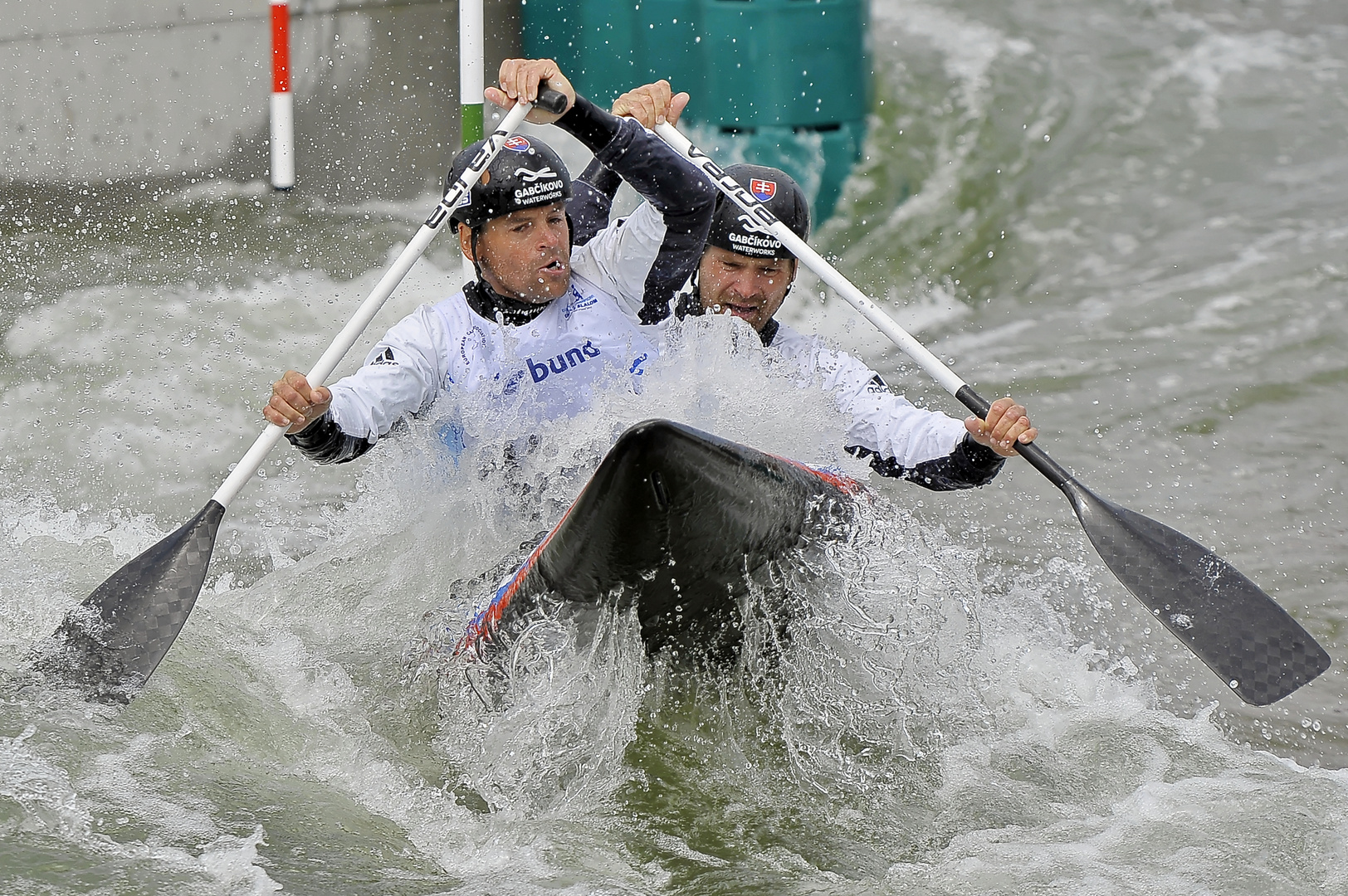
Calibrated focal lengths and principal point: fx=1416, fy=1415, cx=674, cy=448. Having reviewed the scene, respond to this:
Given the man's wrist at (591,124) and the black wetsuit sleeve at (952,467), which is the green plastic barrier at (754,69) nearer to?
the man's wrist at (591,124)

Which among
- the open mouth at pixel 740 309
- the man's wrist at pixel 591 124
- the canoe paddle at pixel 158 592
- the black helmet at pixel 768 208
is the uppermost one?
the man's wrist at pixel 591 124

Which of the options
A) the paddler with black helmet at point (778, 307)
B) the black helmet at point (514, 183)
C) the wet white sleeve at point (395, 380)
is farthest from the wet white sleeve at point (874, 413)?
the wet white sleeve at point (395, 380)

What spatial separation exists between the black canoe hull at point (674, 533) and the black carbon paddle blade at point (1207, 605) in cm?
73

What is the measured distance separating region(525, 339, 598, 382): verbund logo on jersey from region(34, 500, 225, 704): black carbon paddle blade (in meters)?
0.88

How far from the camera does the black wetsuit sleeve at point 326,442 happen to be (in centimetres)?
344

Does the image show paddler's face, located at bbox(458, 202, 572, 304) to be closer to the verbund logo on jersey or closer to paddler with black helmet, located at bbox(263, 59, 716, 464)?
paddler with black helmet, located at bbox(263, 59, 716, 464)

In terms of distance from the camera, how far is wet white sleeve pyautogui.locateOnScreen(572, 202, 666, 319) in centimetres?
395

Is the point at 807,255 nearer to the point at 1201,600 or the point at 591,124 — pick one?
the point at 591,124

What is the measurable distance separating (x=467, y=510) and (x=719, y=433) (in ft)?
2.70

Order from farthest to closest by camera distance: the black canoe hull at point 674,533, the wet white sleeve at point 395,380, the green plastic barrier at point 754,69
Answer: the green plastic barrier at point 754,69 < the wet white sleeve at point 395,380 < the black canoe hull at point 674,533

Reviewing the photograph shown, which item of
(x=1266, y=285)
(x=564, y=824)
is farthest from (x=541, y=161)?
(x=1266, y=285)

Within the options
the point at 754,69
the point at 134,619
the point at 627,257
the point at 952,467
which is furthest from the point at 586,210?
the point at 754,69

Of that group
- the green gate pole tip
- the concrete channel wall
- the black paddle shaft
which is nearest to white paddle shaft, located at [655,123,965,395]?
the black paddle shaft

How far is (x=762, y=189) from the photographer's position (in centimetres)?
393
